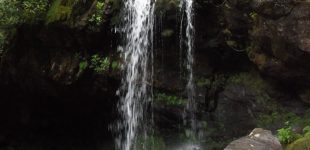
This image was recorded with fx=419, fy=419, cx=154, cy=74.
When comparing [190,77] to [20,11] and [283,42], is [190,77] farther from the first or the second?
[20,11]

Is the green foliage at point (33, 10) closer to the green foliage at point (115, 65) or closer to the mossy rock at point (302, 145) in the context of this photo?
the green foliage at point (115, 65)

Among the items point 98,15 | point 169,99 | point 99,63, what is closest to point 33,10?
point 98,15

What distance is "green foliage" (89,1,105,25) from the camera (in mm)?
9133

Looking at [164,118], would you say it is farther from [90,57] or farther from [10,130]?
[10,130]

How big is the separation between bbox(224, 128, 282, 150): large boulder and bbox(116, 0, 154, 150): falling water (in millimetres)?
3674

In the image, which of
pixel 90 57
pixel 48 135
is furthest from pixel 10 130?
pixel 90 57

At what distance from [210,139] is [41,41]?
470cm

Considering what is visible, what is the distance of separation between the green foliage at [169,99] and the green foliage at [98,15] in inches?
82.8

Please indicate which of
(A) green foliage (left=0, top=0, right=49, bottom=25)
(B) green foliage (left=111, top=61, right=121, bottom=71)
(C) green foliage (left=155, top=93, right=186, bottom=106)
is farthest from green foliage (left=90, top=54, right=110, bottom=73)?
(A) green foliage (left=0, top=0, right=49, bottom=25)

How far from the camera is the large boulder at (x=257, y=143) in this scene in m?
5.71

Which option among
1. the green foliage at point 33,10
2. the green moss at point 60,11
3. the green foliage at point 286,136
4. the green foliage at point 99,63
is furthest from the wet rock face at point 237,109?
the green foliage at point 33,10

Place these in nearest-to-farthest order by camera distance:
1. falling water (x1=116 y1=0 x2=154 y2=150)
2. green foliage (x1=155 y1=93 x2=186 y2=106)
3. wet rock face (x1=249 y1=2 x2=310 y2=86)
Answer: wet rock face (x1=249 y1=2 x2=310 y2=86) → falling water (x1=116 y1=0 x2=154 y2=150) → green foliage (x1=155 y1=93 x2=186 y2=106)

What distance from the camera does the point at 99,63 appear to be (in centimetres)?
969

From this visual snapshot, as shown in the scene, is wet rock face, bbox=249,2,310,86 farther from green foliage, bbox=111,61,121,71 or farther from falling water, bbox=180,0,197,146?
green foliage, bbox=111,61,121,71
